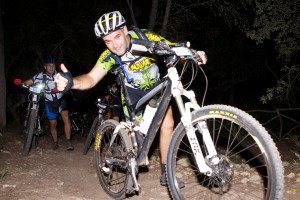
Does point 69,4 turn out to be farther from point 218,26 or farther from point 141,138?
point 141,138

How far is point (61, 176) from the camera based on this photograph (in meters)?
5.09

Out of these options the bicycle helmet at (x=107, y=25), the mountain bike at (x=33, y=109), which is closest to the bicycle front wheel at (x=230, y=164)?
the bicycle helmet at (x=107, y=25)

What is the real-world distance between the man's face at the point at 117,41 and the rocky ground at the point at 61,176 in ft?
6.18

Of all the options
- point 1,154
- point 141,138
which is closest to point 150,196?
point 141,138

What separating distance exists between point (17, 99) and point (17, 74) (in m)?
1.26

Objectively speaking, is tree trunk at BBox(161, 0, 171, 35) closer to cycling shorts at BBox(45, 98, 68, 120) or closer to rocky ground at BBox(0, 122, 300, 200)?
cycling shorts at BBox(45, 98, 68, 120)

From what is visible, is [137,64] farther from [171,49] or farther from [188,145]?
[188,145]

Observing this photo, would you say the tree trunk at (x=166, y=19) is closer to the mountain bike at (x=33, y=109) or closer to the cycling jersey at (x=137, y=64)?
the mountain bike at (x=33, y=109)

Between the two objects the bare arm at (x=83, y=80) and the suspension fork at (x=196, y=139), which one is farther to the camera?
the bare arm at (x=83, y=80)

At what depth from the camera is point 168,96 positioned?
315 cm

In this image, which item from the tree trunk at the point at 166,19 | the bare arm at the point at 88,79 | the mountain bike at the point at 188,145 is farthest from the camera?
the tree trunk at the point at 166,19

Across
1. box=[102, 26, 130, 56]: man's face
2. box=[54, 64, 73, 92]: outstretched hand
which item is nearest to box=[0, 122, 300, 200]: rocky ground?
box=[54, 64, 73, 92]: outstretched hand

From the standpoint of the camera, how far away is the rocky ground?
161 inches

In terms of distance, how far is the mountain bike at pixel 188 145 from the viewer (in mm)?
2555
